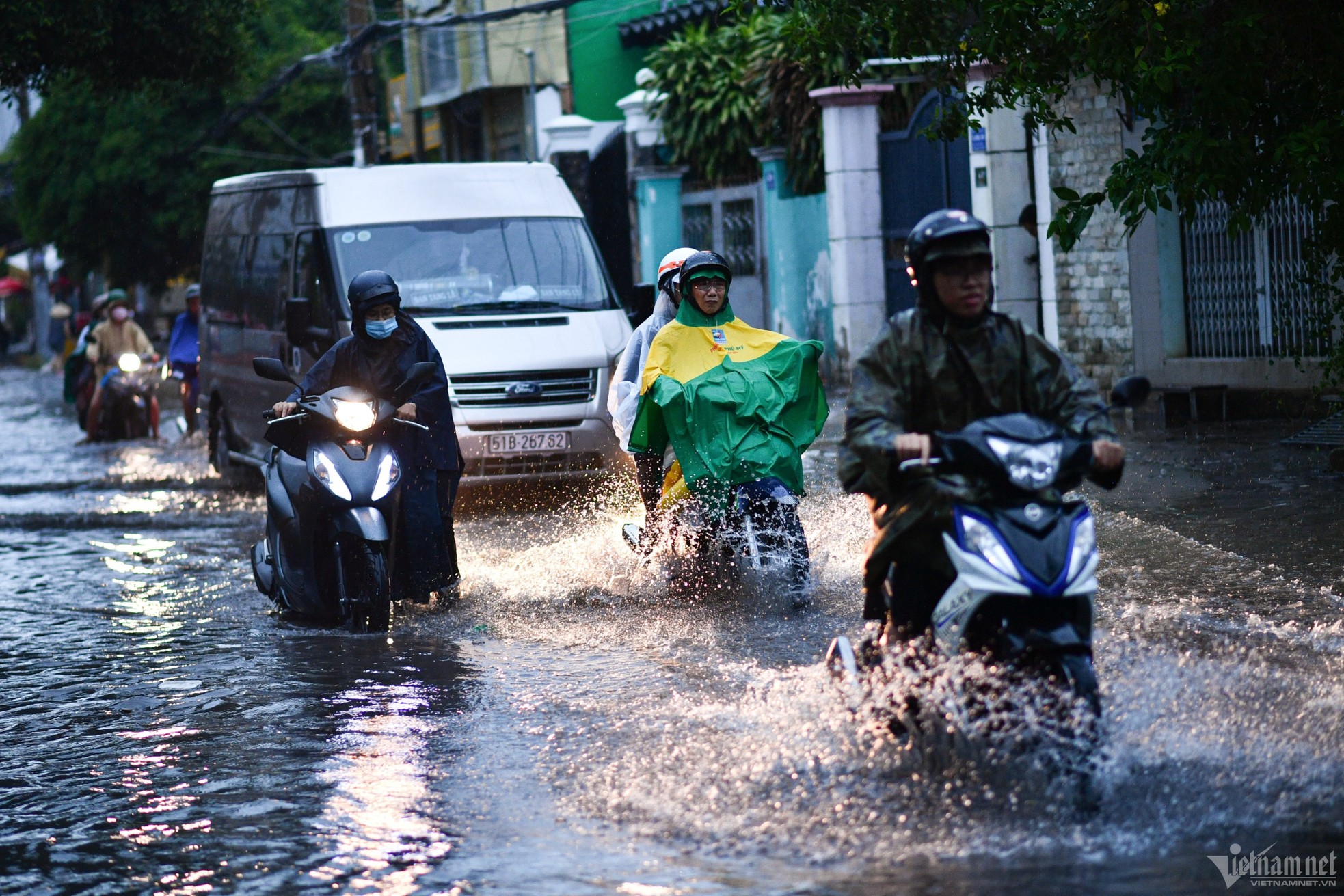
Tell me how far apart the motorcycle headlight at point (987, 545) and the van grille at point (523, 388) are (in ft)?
26.7

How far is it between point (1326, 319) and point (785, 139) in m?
11.4

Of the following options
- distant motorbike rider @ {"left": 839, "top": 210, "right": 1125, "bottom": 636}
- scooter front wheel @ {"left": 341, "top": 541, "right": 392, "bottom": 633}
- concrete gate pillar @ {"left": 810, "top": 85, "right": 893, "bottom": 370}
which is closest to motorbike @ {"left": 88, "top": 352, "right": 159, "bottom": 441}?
concrete gate pillar @ {"left": 810, "top": 85, "right": 893, "bottom": 370}

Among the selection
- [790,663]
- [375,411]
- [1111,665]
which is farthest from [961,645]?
[375,411]

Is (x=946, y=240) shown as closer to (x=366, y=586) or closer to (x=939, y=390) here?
(x=939, y=390)

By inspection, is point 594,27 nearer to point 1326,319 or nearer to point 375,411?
point 1326,319

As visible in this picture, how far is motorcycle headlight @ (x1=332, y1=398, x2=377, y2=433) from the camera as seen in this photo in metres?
8.34

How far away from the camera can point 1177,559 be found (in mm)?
8984

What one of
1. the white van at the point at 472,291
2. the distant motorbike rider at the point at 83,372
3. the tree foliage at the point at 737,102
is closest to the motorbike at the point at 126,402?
the distant motorbike rider at the point at 83,372

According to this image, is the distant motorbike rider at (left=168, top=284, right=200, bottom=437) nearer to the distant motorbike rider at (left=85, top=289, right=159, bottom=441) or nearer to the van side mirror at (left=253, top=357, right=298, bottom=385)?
the distant motorbike rider at (left=85, top=289, right=159, bottom=441)

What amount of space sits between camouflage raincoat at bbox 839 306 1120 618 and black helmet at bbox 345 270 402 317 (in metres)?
4.02

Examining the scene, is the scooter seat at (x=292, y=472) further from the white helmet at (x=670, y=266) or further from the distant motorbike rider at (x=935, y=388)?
the distant motorbike rider at (x=935, y=388)

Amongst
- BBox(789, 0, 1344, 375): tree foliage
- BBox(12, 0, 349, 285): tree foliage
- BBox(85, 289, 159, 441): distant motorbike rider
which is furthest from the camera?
BBox(12, 0, 349, 285): tree foliage

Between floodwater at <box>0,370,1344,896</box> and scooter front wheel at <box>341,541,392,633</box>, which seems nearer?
floodwater at <box>0,370,1344,896</box>

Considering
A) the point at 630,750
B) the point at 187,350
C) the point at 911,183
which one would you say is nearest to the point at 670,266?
the point at 630,750
